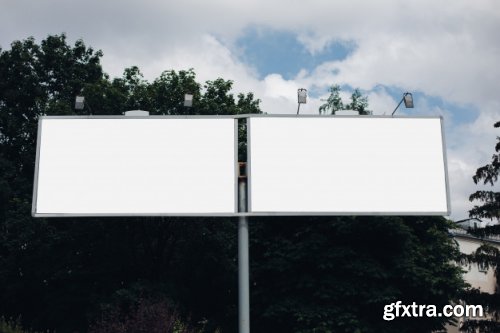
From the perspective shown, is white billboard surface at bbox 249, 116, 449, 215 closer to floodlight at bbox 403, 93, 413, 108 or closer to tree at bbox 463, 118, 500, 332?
floodlight at bbox 403, 93, 413, 108

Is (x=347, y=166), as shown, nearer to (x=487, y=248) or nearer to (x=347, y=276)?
(x=347, y=276)

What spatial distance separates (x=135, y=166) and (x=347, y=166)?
656cm

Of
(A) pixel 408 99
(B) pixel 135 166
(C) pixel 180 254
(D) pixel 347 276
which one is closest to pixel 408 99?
(A) pixel 408 99

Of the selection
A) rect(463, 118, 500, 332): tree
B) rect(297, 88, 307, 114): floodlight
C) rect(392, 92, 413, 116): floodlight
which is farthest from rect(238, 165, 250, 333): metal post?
rect(463, 118, 500, 332): tree

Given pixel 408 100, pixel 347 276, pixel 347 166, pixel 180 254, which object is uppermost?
pixel 408 100

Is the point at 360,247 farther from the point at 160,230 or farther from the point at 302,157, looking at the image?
the point at 160,230

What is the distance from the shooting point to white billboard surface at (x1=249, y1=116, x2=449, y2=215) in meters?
15.4

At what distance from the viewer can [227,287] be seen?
22594mm

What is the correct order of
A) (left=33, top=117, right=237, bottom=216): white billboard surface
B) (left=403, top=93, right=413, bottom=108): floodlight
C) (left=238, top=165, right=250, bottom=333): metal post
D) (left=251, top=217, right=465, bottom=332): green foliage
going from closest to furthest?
(left=238, top=165, right=250, bottom=333): metal post
(left=33, top=117, right=237, bottom=216): white billboard surface
(left=403, top=93, right=413, bottom=108): floodlight
(left=251, top=217, right=465, bottom=332): green foliage

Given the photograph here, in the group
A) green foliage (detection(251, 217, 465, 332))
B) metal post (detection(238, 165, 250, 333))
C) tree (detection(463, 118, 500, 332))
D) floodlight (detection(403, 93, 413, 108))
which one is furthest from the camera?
tree (detection(463, 118, 500, 332))

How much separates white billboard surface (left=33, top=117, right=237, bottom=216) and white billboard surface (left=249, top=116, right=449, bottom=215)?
1.05 meters

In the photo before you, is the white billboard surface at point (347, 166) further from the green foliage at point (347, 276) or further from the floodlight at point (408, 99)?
the green foliage at point (347, 276)

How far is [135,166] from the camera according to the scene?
15.8 m

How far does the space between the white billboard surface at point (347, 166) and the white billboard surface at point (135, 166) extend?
1.05 metres
